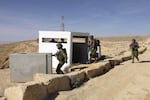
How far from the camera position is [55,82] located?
10.0 m

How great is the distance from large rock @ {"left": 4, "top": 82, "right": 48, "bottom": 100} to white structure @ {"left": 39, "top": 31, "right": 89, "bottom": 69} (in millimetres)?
11166

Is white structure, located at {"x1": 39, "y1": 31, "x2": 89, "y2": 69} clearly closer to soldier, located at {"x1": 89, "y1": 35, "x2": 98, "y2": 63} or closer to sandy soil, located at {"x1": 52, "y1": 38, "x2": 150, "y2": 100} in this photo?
soldier, located at {"x1": 89, "y1": 35, "x2": 98, "y2": 63}

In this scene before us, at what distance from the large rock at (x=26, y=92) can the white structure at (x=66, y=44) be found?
1117 cm

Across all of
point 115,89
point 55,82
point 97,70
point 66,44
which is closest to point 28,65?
point 97,70

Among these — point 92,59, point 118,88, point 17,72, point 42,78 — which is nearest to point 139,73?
point 118,88

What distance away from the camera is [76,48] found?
22.2m

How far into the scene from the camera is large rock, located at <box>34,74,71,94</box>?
31.7ft

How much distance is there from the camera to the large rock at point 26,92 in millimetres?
8250

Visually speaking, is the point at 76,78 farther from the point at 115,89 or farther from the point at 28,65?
the point at 28,65

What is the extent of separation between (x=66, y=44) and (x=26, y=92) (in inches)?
484

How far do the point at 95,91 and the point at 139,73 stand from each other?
3.52 metres

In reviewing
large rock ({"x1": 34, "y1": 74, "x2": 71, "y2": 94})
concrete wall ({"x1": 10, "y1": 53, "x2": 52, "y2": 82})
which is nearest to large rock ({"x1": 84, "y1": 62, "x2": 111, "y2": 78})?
large rock ({"x1": 34, "y1": 74, "x2": 71, "y2": 94})

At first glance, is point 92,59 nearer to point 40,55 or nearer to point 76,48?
point 76,48

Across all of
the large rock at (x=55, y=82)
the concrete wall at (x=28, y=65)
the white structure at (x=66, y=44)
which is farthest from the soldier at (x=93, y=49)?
the large rock at (x=55, y=82)
